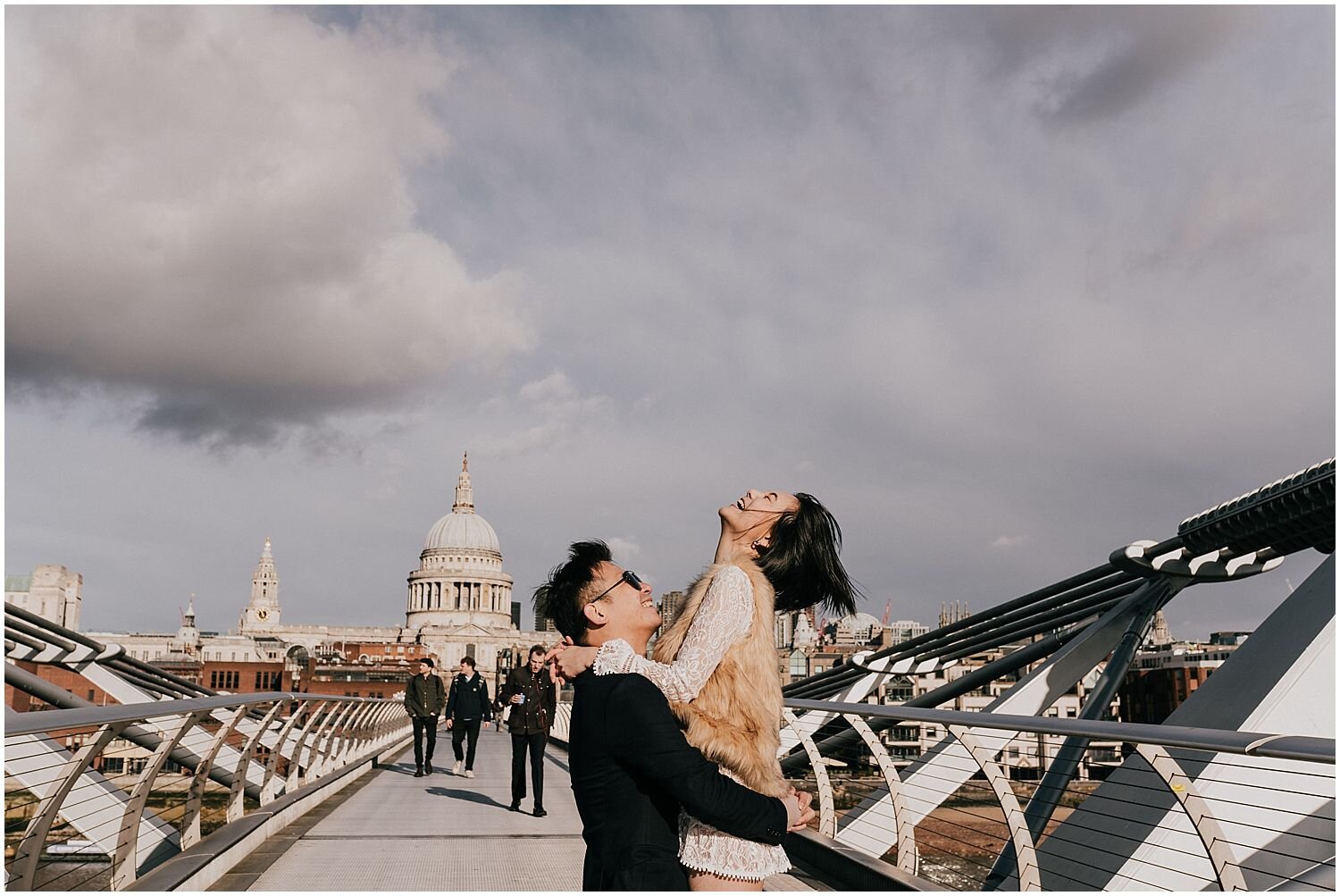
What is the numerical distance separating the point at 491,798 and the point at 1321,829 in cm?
747

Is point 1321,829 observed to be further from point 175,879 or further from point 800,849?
point 175,879

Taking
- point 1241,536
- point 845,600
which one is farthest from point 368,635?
point 845,600

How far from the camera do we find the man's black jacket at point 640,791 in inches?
85.7

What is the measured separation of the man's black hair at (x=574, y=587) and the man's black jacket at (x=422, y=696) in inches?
495

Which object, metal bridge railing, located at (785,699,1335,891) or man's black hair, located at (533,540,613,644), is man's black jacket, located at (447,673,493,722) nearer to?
metal bridge railing, located at (785,699,1335,891)

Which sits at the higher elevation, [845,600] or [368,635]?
[368,635]

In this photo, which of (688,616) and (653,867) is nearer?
(653,867)

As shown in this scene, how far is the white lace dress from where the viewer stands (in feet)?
7.63

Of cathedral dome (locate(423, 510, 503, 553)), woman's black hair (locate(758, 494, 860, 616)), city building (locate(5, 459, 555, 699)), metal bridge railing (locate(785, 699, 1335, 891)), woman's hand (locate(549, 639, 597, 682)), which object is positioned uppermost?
cathedral dome (locate(423, 510, 503, 553))

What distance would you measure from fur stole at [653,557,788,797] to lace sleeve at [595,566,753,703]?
0.03 meters

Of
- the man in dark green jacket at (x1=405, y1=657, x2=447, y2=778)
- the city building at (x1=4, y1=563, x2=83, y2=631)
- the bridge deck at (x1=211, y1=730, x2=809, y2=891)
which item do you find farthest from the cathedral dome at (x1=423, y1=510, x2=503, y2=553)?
the bridge deck at (x1=211, y1=730, x2=809, y2=891)

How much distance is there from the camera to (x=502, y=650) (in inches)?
5002

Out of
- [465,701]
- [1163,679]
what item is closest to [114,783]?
[465,701]

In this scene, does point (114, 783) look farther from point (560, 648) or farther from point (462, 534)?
point (462, 534)
